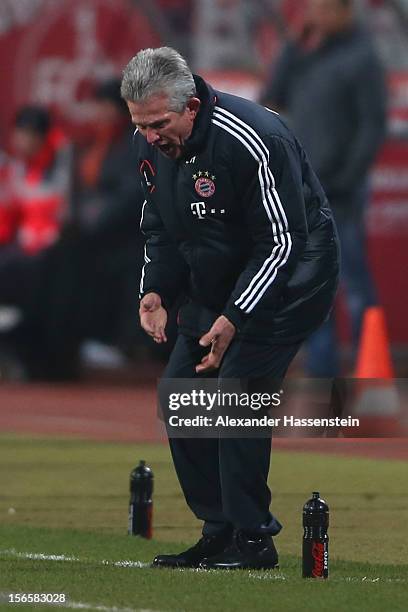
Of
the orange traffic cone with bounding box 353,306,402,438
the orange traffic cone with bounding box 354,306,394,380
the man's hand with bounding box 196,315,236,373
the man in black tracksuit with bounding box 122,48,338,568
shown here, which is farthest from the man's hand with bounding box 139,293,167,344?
the orange traffic cone with bounding box 354,306,394,380

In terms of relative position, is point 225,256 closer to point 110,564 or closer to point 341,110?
point 110,564

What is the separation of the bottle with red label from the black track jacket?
719 mm

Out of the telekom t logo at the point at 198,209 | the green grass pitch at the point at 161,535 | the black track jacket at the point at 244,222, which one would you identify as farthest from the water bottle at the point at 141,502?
the telekom t logo at the point at 198,209

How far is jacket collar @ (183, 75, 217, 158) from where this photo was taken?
7461 millimetres

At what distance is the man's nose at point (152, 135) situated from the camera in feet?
24.4

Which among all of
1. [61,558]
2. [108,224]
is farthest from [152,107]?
[108,224]

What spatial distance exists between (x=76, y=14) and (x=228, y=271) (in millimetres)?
11280

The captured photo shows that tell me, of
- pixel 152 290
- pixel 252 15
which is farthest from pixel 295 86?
pixel 152 290

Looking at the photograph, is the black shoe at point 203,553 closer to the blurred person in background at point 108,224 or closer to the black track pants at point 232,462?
the black track pants at point 232,462

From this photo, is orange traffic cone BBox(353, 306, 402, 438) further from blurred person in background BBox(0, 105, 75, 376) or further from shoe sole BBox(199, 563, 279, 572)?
shoe sole BBox(199, 563, 279, 572)

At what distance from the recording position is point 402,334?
1895 centimetres

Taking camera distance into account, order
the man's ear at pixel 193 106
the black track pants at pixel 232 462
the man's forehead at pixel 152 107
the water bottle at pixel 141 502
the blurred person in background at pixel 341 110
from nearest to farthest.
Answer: the man's forehead at pixel 152 107
the man's ear at pixel 193 106
the black track pants at pixel 232 462
the water bottle at pixel 141 502
the blurred person in background at pixel 341 110

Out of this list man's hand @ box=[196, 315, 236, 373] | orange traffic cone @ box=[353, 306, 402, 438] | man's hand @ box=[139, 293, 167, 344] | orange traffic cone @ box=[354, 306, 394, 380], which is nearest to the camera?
man's hand @ box=[196, 315, 236, 373]

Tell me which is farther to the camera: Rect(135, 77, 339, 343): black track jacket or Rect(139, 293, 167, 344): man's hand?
Rect(139, 293, 167, 344): man's hand
